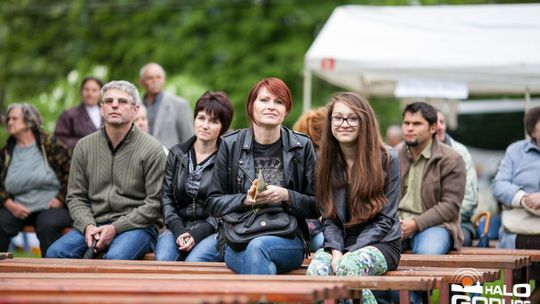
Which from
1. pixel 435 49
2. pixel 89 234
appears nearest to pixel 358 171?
pixel 89 234

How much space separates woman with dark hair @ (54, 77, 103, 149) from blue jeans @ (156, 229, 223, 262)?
3266 millimetres

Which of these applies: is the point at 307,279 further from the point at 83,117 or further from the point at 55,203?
the point at 83,117

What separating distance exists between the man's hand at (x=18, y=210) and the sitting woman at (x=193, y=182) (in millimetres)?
1821

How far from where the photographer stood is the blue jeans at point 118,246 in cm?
806

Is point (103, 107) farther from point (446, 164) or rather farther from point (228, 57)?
point (228, 57)

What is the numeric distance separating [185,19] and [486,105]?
5.99 m

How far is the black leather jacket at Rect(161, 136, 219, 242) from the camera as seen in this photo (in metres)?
8.00

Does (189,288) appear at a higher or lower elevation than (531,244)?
higher

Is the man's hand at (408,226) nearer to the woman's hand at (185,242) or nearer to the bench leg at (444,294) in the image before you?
the bench leg at (444,294)

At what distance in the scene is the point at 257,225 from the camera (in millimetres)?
6910

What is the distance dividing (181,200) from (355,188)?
1.69m

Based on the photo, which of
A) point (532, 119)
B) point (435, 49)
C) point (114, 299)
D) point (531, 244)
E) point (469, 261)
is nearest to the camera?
point (114, 299)
